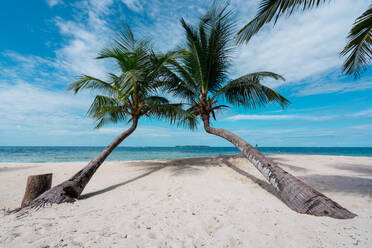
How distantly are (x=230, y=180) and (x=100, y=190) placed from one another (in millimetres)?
3623

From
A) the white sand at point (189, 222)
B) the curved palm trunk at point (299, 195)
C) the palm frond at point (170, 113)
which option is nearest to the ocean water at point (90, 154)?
the palm frond at point (170, 113)

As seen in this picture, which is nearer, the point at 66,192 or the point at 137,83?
the point at 66,192

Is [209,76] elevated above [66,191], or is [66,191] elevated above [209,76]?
[209,76]

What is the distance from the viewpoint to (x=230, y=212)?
8.82 feet

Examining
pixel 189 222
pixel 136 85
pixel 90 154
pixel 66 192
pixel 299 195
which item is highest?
pixel 136 85

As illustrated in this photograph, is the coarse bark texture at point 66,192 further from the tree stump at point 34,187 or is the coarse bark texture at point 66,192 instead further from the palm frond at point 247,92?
the palm frond at point 247,92

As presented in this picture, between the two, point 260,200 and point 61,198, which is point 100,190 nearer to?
point 61,198

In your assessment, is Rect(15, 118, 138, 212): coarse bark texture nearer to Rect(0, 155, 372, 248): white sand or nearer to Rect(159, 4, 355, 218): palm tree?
Rect(0, 155, 372, 248): white sand

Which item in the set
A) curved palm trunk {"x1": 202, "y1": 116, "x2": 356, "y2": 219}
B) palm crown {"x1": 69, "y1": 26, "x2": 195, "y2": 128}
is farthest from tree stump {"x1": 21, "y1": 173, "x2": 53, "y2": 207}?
curved palm trunk {"x1": 202, "y1": 116, "x2": 356, "y2": 219}

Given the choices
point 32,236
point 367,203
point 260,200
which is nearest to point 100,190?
point 32,236

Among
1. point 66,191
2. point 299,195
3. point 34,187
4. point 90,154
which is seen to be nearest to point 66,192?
point 66,191

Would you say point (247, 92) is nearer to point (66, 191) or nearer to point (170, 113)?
point (170, 113)

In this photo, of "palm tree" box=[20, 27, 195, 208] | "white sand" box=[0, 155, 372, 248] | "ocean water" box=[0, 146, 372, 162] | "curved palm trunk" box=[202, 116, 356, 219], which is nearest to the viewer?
"white sand" box=[0, 155, 372, 248]

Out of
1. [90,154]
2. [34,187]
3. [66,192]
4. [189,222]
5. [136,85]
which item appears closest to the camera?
[189,222]
